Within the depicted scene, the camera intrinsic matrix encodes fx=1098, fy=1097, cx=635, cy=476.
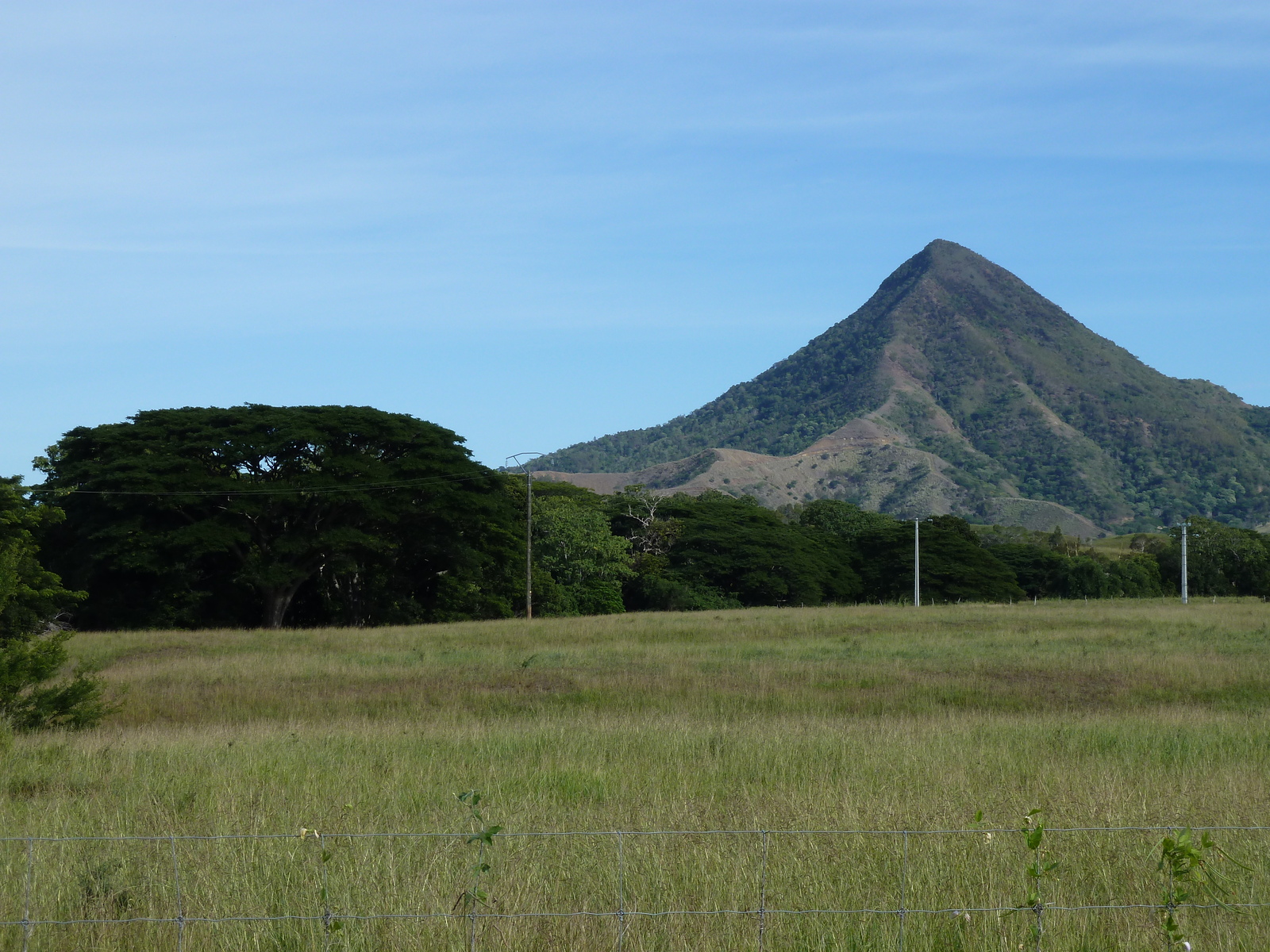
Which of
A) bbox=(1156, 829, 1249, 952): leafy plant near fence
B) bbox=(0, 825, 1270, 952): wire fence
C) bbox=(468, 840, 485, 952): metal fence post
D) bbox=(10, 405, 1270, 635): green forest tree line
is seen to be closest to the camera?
bbox=(1156, 829, 1249, 952): leafy plant near fence

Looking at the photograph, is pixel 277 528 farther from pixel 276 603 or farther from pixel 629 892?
pixel 629 892

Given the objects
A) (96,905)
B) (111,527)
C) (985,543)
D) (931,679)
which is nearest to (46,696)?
(96,905)

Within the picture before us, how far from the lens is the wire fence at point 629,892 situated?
5.48 meters

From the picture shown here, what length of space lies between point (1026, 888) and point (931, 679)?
1587 centimetres

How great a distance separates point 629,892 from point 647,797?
111 inches

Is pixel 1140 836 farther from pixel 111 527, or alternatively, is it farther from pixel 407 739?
pixel 111 527

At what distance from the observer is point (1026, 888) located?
21.0 feet

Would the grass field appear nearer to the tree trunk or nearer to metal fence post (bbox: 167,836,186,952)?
metal fence post (bbox: 167,836,186,952)

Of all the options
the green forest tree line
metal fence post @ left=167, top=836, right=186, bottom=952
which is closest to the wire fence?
metal fence post @ left=167, top=836, right=186, bottom=952

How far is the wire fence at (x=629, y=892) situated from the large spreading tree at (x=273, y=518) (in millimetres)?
39441

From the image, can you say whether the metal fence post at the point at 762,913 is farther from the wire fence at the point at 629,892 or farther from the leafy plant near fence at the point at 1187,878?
the leafy plant near fence at the point at 1187,878

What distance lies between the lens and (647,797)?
9094mm

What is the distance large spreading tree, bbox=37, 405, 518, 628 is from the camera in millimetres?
45000

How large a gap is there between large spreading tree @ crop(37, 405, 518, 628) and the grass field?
24.3 meters
